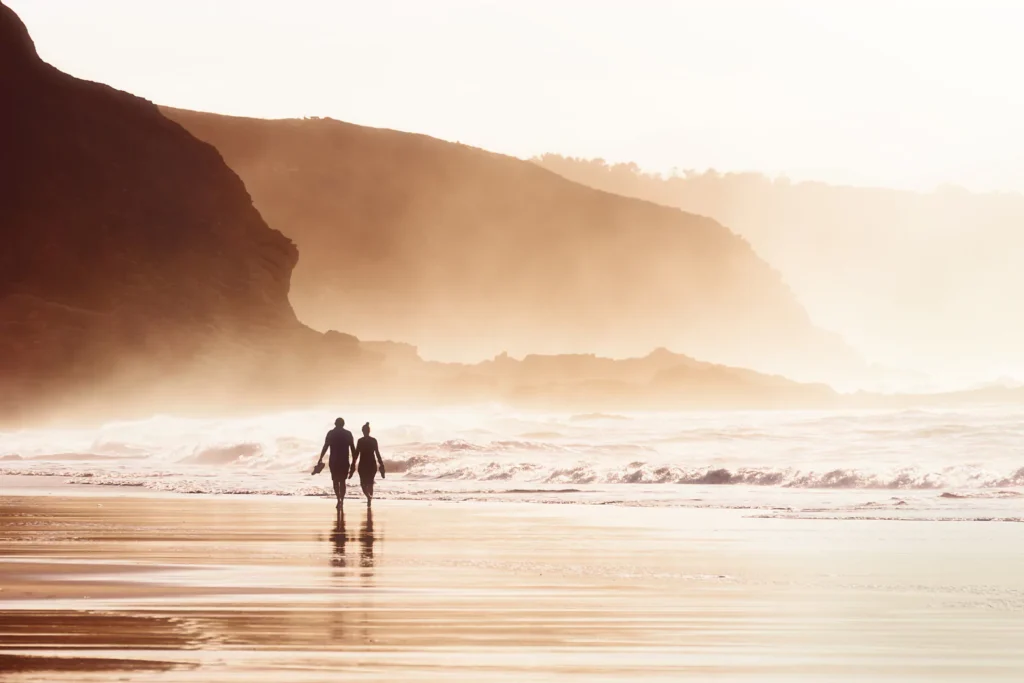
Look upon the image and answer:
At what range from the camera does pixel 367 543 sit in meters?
17.5

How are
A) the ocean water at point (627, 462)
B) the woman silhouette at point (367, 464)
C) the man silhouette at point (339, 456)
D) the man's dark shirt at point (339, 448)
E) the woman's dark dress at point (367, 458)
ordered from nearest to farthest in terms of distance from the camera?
the man silhouette at point (339, 456) → the man's dark shirt at point (339, 448) → the woman silhouette at point (367, 464) → the woman's dark dress at point (367, 458) → the ocean water at point (627, 462)

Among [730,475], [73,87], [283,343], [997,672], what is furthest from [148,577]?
[73,87]

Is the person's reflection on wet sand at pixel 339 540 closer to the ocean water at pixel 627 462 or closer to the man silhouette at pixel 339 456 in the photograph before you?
the man silhouette at pixel 339 456

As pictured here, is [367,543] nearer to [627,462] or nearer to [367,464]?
[367,464]

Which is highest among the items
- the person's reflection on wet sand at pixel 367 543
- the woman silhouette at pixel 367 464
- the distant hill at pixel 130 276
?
the distant hill at pixel 130 276

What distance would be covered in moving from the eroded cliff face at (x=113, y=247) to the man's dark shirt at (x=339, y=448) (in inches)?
2628

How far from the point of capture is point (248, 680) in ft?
26.6

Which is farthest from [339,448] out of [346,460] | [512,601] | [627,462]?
[512,601]

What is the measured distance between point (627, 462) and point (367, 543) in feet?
66.3

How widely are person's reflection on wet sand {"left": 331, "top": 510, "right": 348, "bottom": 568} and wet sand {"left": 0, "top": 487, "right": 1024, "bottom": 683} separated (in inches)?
2.8

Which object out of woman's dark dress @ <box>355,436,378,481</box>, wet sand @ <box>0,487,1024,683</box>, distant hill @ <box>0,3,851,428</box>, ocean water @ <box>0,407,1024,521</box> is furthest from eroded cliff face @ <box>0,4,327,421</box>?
wet sand @ <box>0,487,1024,683</box>

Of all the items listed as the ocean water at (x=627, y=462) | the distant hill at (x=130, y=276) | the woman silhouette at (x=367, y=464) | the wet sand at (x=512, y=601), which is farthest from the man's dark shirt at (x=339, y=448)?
the distant hill at (x=130, y=276)

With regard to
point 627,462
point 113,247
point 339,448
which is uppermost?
point 113,247

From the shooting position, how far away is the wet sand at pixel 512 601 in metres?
8.76
